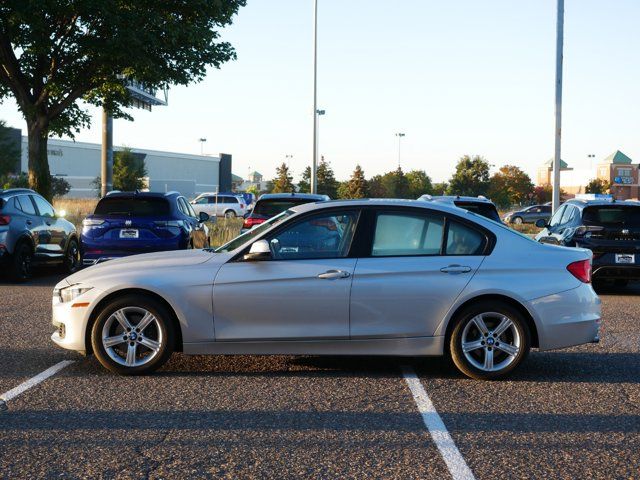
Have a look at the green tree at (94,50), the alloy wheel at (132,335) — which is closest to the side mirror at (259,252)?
the alloy wheel at (132,335)

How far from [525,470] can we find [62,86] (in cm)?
2013

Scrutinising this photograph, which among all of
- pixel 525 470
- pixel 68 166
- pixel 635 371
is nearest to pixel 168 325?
pixel 525 470

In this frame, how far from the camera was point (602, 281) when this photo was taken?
17141mm

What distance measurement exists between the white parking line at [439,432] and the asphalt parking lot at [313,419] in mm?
25

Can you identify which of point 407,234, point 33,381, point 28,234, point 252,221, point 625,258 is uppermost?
point 407,234

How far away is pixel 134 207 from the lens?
1420 cm

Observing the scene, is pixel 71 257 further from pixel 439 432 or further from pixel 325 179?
pixel 325 179

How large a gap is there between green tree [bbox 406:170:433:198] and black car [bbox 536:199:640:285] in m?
71.9

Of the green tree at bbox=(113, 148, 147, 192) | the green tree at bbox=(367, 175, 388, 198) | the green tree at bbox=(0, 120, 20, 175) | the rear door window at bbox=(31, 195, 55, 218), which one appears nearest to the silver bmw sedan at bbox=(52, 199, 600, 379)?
the rear door window at bbox=(31, 195, 55, 218)

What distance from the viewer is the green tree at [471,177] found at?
80.4m

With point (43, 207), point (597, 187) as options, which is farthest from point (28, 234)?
point (597, 187)

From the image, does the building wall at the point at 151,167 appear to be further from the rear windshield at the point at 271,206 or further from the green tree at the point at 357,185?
the rear windshield at the point at 271,206

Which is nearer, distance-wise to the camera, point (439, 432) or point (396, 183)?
point (439, 432)

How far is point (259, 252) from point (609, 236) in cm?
874
